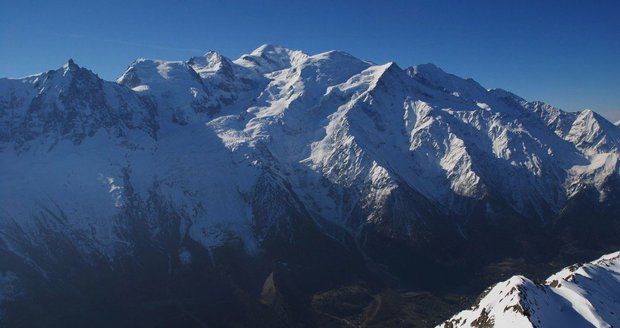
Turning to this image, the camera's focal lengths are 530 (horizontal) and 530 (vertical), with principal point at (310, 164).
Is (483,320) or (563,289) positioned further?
(563,289)

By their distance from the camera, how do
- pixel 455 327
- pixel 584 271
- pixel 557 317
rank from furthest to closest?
pixel 584 271 → pixel 455 327 → pixel 557 317

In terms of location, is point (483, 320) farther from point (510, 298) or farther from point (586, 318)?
point (586, 318)

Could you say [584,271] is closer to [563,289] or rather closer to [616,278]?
[616,278]

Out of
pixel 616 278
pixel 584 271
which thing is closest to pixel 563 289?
pixel 584 271

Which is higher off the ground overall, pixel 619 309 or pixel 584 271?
pixel 584 271

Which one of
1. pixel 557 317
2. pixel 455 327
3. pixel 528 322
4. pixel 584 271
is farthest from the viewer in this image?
pixel 584 271

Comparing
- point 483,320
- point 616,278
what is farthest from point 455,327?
point 616,278
